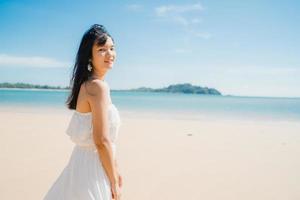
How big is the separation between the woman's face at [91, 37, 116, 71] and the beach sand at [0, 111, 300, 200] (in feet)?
Result: 10.3

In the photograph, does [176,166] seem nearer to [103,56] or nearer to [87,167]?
[87,167]

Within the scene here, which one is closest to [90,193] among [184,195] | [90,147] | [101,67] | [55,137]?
[90,147]

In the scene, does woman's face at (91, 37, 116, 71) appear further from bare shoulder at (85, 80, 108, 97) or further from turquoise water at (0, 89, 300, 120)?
turquoise water at (0, 89, 300, 120)

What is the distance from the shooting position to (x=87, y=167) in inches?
87.4

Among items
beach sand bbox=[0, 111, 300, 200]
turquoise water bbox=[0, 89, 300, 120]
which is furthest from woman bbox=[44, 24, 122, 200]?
turquoise water bbox=[0, 89, 300, 120]

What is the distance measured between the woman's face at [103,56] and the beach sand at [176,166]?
10.3 feet

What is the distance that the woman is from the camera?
2082mm

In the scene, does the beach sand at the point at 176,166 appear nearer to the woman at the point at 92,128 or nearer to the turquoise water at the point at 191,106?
the woman at the point at 92,128

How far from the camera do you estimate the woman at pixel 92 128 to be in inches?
82.0

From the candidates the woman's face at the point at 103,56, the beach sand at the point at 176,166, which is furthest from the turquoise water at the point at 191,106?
the woman's face at the point at 103,56

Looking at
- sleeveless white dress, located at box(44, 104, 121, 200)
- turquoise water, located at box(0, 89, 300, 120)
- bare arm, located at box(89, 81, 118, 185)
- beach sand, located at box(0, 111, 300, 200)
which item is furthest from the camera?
turquoise water, located at box(0, 89, 300, 120)

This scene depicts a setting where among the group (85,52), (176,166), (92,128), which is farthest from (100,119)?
(176,166)

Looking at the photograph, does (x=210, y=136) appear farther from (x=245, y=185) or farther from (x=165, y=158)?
(x=245, y=185)

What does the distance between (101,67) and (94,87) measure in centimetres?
22
